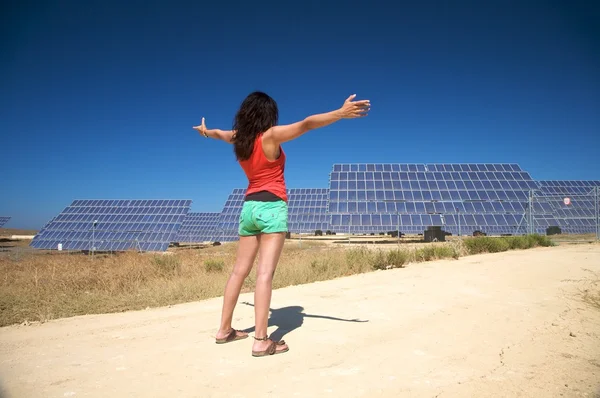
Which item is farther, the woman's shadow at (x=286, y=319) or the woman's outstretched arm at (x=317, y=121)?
the woman's shadow at (x=286, y=319)

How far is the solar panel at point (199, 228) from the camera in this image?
31.2 m

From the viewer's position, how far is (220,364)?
237 centimetres

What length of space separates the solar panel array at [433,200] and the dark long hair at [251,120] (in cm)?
1595

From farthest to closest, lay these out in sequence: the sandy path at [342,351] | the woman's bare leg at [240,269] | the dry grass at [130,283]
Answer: the dry grass at [130,283], the woman's bare leg at [240,269], the sandy path at [342,351]

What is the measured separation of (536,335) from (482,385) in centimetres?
122

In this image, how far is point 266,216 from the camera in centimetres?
273

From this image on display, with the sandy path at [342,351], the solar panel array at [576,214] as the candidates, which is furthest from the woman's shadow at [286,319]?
the solar panel array at [576,214]

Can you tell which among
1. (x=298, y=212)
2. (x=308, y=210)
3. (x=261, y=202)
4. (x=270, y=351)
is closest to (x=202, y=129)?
(x=261, y=202)

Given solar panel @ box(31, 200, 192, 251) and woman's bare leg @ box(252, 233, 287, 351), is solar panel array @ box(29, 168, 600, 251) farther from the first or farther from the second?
woman's bare leg @ box(252, 233, 287, 351)

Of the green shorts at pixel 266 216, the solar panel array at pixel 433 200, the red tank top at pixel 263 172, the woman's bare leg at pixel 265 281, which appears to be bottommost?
the woman's bare leg at pixel 265 281

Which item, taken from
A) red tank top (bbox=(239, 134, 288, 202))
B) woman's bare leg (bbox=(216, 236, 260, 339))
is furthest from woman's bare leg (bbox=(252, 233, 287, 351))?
red tank top (bbox=(239, 134, 288, 202))

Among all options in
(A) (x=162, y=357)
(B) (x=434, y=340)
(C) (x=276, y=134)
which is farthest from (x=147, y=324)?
(B) (x=434, y=340)

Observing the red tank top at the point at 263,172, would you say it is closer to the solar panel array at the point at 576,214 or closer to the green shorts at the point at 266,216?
the green shorts at the point at 266,216

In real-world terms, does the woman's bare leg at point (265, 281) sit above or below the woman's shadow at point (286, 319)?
above
